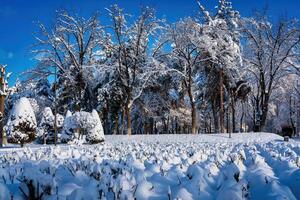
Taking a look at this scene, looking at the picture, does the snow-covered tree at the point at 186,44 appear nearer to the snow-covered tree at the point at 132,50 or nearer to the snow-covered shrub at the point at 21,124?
the snow-covered tree at the point at 132,50

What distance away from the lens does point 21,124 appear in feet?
73.8

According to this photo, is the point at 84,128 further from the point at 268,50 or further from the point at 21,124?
the point at 268,50

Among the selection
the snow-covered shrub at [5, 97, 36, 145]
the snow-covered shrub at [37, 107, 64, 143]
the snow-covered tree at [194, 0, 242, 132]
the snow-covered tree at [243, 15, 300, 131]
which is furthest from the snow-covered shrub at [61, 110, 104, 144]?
the snow-covered tree at [243, 15, 300, 131]

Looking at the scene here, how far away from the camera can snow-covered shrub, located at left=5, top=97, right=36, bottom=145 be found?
22375 millimetres

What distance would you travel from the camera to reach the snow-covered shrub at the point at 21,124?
73.4ft

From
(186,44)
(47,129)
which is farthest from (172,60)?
(47,129)

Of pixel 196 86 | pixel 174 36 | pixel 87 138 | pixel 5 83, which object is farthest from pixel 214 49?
pixel 5 83

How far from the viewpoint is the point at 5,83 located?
1089 inches

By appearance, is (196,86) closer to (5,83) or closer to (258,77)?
(258,77)

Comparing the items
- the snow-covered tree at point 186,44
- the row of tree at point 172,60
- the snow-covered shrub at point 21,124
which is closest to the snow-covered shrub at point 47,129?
the row of tree at point 172,60

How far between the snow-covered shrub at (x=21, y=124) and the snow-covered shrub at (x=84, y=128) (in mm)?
4776

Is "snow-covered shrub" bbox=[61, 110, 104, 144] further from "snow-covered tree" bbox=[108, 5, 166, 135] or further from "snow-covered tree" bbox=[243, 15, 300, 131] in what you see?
"snow-covered tree" bbox=[243, 15, 300, 131]

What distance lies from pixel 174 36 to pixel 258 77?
31.0 feet

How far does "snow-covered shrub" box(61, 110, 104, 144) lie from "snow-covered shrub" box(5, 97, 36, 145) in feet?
15.7
